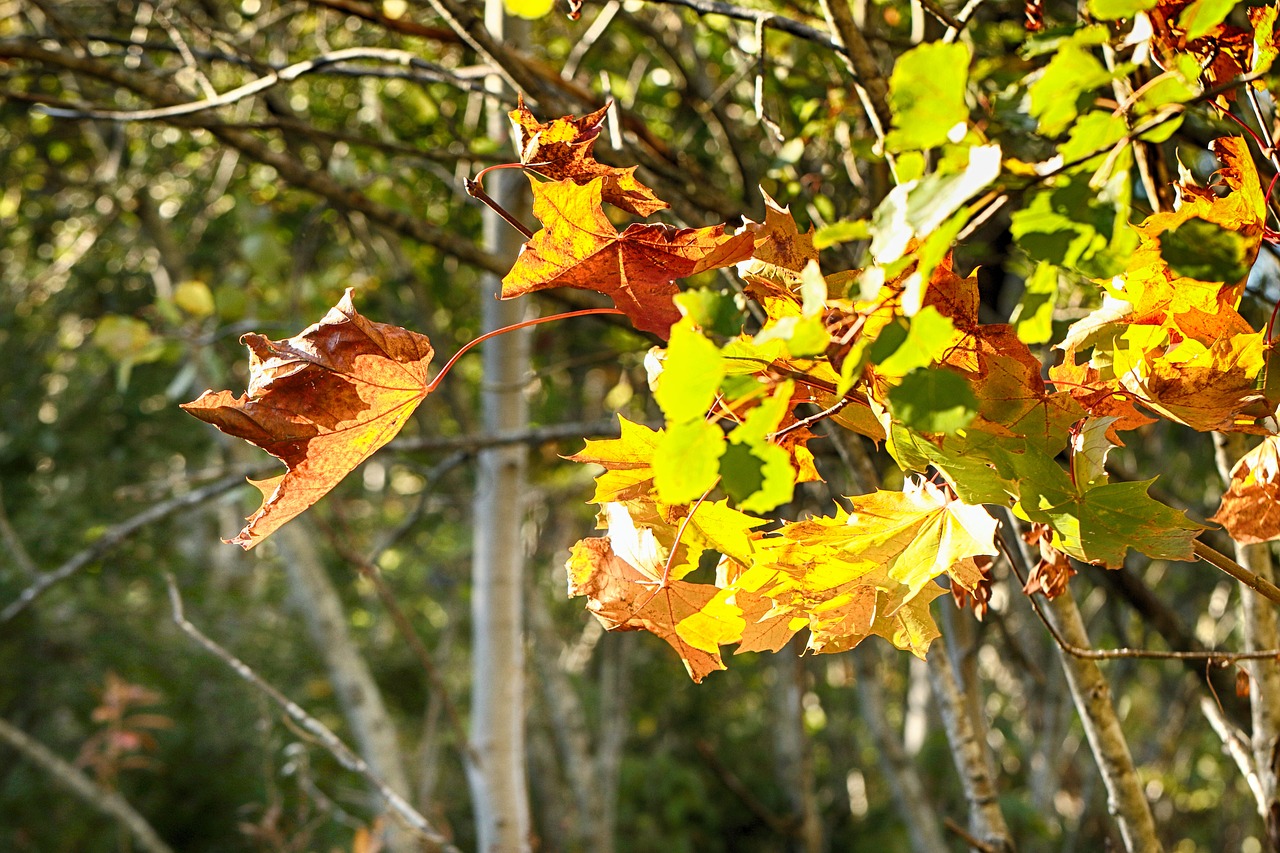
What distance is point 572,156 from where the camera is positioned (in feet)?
1.39

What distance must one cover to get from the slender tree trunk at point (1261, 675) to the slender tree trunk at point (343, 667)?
75.3 inches

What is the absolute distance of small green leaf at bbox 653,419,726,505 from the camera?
30 centimetres

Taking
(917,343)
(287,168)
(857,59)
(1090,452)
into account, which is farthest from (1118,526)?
(287,168)

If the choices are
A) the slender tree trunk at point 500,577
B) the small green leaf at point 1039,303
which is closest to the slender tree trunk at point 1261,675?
the small green leaf at point 1039,303

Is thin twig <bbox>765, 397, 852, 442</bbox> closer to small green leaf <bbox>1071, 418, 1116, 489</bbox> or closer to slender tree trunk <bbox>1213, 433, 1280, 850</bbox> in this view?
small green leaf <bbox>1071, 418, 1116, 489</bbox>

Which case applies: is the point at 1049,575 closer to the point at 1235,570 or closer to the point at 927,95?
the point at 1235,570

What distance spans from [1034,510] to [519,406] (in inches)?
49.2

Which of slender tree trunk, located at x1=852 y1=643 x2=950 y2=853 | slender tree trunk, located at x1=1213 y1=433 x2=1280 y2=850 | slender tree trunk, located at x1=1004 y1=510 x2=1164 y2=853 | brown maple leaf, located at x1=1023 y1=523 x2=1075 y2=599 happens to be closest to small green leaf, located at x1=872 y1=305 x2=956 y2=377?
brown maple leaf, located at x1=1023 y1=523 x2=1075 y2=599

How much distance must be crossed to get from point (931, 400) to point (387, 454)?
118 cm

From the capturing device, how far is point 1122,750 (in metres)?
0.62

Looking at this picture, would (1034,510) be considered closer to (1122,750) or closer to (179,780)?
(1122,750)

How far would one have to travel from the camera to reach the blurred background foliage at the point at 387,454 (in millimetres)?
1405

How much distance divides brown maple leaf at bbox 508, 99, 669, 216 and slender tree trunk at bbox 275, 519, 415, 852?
2047mm

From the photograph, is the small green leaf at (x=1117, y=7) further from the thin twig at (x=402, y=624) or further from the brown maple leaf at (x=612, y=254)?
the thin twig at (x=402, y=624)
